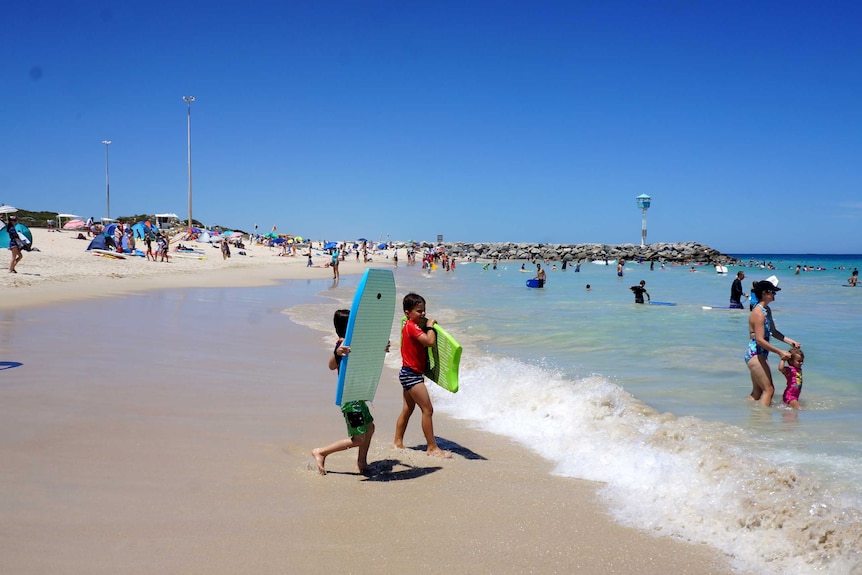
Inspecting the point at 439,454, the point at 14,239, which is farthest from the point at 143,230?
the point at 439,454

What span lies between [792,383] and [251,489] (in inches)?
239

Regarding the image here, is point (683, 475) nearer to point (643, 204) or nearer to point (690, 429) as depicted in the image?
point (690, 429)

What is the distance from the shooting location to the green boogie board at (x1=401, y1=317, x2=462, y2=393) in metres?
5.00

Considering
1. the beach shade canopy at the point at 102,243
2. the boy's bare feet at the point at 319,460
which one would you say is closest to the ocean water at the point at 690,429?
the boy's bare feet at the point at 319,460

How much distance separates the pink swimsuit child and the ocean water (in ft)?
0.50

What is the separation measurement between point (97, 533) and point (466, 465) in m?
2.49

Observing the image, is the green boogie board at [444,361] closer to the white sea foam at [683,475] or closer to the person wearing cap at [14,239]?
the white sea foam at [683,475]

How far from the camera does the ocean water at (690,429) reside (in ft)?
11.8

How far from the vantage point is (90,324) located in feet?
36.4

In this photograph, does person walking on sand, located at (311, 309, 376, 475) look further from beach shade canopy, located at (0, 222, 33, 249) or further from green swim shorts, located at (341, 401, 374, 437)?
beach shade canopy, located at (0, 222, 33, 249)

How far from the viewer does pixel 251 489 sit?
410cm

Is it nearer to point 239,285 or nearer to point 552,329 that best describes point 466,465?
point 552,329

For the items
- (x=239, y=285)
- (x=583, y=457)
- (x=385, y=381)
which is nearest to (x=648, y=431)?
(x=583, y=457)

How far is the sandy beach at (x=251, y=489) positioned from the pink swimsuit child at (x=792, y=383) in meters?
3.80
